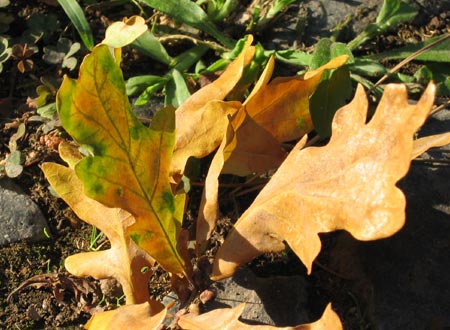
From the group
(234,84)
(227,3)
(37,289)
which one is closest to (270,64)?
(234,84)

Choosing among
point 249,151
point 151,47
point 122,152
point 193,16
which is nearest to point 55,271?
point 122,152

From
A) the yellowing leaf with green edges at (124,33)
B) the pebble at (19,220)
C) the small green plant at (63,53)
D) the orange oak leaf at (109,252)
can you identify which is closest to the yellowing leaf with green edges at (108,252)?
Answer: the orange oak leaf at (109,252)

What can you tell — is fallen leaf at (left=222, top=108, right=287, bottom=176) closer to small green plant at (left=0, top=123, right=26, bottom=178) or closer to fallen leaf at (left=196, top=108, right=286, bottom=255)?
fallen leaf at (left=196, top=108, right=286, bottom=255)

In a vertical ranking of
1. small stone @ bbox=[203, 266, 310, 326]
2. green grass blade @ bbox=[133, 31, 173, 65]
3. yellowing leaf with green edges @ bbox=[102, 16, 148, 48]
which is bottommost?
small stone @ bbox=[203, 266, 310, 326]

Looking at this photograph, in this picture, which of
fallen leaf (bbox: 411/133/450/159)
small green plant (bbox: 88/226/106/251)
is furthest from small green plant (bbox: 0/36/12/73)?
fallen leaf (bbox: 411/133/450/159)

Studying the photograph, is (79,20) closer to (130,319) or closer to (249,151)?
(249,151)
